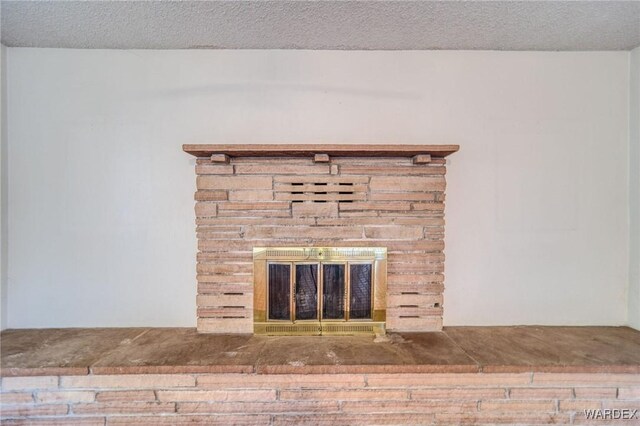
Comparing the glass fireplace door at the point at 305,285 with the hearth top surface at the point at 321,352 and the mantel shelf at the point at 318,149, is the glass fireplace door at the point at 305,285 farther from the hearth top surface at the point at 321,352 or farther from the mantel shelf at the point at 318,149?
the mantel shelf at the point at 318,149

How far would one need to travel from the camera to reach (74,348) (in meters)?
1.73

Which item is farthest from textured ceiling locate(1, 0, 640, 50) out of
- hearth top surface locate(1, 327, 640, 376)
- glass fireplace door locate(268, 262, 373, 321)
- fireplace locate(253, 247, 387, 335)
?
hearth top surface locate(1, 327, 640, 376)

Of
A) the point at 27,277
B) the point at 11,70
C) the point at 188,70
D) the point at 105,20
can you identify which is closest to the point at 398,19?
the point at 188,70

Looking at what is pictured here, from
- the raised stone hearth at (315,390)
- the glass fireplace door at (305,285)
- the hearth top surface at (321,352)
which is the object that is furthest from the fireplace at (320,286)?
the raised stone hearth at (315,390)

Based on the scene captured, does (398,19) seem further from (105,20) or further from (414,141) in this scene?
(105,20)

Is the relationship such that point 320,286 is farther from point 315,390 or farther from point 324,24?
point 324,24

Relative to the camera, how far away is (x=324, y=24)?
1.74 m

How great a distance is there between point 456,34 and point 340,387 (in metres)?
2.12

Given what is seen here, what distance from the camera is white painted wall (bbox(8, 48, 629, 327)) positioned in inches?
79.4

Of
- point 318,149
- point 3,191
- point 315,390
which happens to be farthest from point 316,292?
point 3,191

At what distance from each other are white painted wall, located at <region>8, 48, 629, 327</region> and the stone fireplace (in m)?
0.16

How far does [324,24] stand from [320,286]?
61.7 inches

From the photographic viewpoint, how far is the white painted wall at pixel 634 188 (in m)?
2.01

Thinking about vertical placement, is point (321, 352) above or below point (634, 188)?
below
